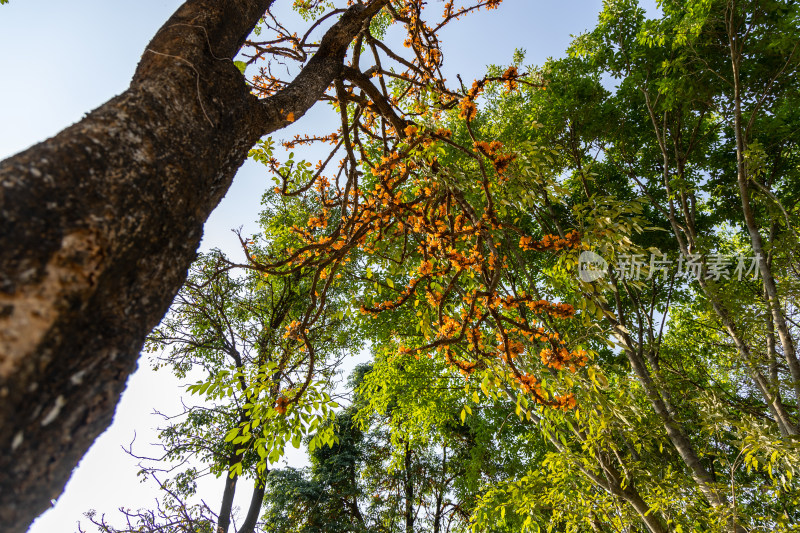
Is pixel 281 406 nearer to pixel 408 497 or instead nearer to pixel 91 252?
pixel 91 252

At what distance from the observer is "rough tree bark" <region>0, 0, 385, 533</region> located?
1.95 ft

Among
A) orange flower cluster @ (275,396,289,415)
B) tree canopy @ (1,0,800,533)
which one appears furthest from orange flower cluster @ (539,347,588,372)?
orange flower cluster @ (275,396,289,415)

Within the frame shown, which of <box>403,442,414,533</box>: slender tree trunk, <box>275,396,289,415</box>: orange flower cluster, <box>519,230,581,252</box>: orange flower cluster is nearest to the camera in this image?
<box>275,396,289,415</box>: orange flower cluster

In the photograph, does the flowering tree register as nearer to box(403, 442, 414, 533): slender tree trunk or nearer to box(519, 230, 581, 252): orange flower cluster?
box(519, 230, 581, 252): orange flower cluster

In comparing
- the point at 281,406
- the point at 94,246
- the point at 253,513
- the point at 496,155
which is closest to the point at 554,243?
the point at 496,155

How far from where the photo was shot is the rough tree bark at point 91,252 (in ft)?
1.95

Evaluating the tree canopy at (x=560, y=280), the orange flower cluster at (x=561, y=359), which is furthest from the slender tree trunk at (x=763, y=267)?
the orange flower cluster at (x=561, y=359)

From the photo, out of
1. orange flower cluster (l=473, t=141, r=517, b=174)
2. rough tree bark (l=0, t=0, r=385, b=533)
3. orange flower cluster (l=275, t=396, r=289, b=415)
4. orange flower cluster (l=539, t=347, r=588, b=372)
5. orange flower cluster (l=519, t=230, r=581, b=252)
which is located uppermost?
orange flower cluster (l=473, t=141, r=517, b=174)

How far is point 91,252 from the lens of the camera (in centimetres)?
72

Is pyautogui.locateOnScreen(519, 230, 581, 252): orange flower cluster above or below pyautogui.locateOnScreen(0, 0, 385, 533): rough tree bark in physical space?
above

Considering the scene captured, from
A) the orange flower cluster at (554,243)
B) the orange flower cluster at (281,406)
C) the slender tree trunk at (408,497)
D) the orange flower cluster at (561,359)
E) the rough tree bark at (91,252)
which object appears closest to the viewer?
the rough tree bark at (91,252)

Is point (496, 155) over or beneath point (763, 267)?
beneath

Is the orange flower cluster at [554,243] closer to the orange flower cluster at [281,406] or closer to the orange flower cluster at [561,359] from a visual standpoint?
the orange flower cluster at [561,359]

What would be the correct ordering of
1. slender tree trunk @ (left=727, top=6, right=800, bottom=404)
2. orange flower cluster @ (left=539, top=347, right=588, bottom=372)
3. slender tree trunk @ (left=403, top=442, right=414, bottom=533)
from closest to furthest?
orange flower cluster @ (left=539, top=347, right=588, bottom=372), slender tree trunk @ (left=727, top=6, right=800, bottom=404), slender tree trunk @ (left=403, top=442, right=414, bottom=533)
